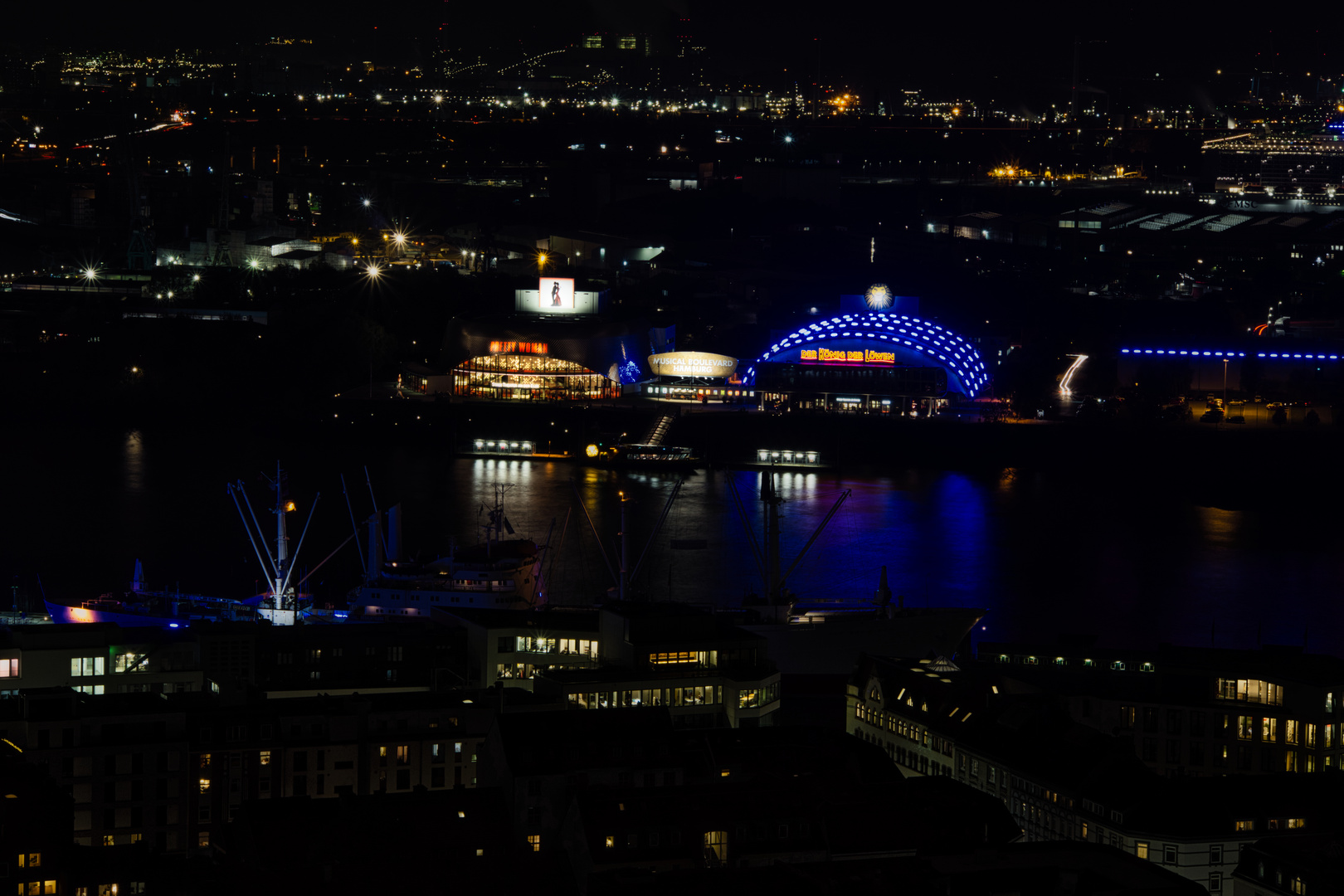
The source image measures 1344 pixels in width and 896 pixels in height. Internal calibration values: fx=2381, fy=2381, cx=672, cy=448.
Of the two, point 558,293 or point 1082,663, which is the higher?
point 558,293

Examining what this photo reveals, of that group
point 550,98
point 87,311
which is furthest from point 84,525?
point 550,98

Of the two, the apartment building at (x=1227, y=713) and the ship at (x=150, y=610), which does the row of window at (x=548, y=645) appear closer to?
the apartment building at (x=1227, y=713)

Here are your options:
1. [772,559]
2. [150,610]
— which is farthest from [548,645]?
[772,559]

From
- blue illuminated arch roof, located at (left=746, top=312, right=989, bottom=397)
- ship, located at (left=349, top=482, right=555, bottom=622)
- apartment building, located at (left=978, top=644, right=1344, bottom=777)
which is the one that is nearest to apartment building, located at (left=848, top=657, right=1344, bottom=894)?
apartment building, located at (left=978, top=644, right=1344, bottom=777)

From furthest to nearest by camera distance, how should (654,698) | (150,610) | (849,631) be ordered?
1. (150,610)
2. (849,631)
3. (654,698)

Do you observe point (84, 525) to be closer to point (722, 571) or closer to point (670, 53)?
point (722, 571)

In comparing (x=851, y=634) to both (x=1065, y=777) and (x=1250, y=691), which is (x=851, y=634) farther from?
(x=1065, y=777)
